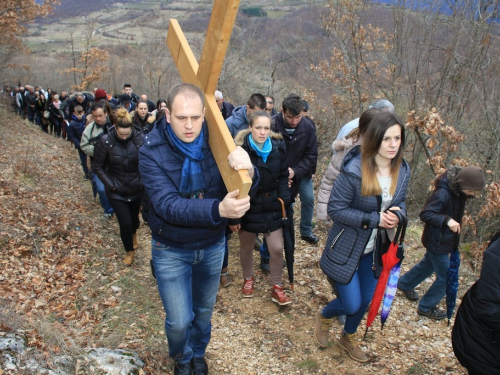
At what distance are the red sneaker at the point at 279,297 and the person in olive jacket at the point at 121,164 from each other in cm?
227

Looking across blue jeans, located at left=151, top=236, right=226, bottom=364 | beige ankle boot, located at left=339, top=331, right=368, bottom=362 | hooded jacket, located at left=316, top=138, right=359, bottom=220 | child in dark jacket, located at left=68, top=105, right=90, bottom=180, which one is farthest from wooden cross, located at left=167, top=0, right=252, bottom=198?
child in dark jacket, located at left=68, top=105, right=90, bottom=180

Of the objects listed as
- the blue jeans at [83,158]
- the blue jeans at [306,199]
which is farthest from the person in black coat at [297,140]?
the blue jeans at [83,158]

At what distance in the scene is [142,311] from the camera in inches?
174

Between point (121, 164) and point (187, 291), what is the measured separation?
2.94 metres

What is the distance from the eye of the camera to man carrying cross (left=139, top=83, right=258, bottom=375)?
244 cm

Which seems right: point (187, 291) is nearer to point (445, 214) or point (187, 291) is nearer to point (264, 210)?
point (264, 210)

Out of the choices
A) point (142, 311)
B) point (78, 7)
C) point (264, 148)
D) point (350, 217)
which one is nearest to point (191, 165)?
point (350, 217)

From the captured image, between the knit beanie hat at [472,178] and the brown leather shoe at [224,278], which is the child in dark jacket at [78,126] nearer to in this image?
the brown leather shoe at [224,278]

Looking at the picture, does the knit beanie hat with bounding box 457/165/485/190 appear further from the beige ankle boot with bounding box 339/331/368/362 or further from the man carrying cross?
the man carrying cross

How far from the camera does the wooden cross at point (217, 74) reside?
7.31 ft

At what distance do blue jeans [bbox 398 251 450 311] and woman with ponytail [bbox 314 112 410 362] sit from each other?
4.44 ft

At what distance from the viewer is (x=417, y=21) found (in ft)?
29.7

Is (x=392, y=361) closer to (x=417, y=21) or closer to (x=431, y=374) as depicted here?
(x=431, y=374)

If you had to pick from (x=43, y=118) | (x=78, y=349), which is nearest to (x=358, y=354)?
(x=78, y=349)
